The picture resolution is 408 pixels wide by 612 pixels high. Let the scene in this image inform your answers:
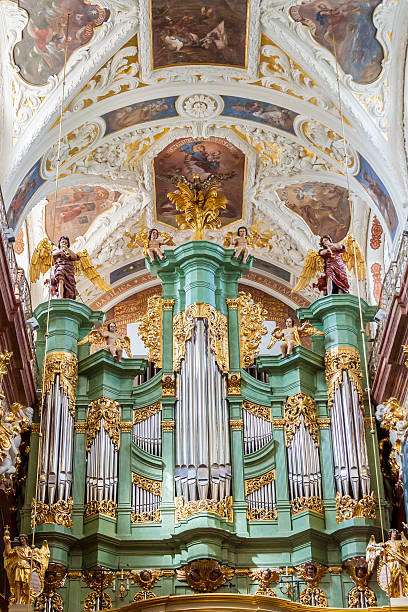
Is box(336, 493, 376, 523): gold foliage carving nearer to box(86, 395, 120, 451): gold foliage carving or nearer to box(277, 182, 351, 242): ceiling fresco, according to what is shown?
box(86, 395, 120, 451): gold foliage carving

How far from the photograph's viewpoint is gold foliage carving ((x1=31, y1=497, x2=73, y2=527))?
1667cm

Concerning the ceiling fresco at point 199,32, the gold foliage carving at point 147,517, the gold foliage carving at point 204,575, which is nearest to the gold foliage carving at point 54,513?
the gold foliage carving at point 147,517

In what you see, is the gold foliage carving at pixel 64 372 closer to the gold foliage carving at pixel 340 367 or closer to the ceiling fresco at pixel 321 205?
the gold foliage carving at pixel 340 367

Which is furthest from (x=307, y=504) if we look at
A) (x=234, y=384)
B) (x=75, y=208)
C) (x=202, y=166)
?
(x=75, y=208)

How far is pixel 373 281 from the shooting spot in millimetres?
21828

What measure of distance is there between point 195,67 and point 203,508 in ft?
25.2

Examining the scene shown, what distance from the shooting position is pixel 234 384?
1852 cm

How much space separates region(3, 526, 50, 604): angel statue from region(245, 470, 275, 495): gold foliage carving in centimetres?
381

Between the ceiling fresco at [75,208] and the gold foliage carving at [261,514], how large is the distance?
288 inches

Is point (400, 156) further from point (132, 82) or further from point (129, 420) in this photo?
point (129, 420)

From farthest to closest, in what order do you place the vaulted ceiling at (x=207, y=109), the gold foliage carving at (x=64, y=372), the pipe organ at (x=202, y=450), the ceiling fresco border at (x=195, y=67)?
1. the gold foliage carving at (x=64, y=372)
2. the ceiling fresco border at (x=195, y=67)
3. the vaulted ceiling at (x=207, y=109)
4. the pipe organ at (x=202, y=450)

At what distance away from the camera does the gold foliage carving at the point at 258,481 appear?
17469mm

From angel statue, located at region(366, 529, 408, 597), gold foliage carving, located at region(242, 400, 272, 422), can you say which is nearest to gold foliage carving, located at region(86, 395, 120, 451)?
gold foliage carving, located at region(242, 400, 272, 422)

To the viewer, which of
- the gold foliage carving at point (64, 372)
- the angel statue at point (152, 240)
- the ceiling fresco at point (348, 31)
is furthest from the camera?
the angel statue at point (152, 240)
